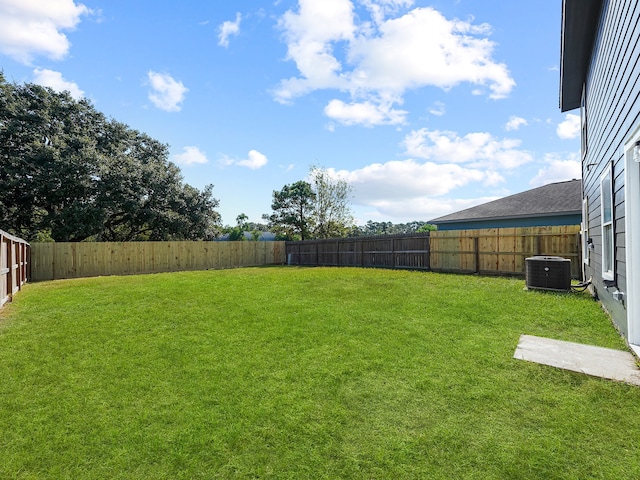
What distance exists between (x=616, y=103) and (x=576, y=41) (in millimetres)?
3423

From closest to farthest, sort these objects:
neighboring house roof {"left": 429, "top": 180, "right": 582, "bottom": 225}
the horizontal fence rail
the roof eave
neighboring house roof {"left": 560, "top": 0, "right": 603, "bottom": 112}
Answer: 1. neighboring house roof {"left": 560, "top": 0, "right": 603, "bottom": 112}
2. the horizontal fence rail
3. the roof eave
4. neighboring house roof {"left": 429, "top": 180, "right": 582, "bottom": 225}

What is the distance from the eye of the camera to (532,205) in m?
14.5

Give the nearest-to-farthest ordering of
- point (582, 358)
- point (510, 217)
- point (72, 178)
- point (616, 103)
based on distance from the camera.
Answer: point (582, 358), point (616, 103), point (510, 217), point (72, 178)

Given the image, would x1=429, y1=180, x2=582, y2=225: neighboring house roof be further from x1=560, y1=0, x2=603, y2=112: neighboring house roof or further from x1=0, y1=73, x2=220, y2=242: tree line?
x1=0, y1=73, x2=220, y2=242: tree line

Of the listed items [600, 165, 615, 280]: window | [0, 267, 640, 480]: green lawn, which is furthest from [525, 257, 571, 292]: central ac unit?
[600, 165, 615, 280]: window

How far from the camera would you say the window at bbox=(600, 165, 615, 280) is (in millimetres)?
4395

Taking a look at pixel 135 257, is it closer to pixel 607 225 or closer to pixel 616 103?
pixel 607 225

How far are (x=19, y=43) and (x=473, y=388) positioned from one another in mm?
13038

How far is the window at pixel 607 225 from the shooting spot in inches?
173

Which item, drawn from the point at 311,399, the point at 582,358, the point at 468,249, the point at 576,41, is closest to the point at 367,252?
the point at 468,249

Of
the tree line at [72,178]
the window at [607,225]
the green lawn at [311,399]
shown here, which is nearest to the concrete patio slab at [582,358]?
the green lawn at [311,399]

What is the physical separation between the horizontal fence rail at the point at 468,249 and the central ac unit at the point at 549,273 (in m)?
2.51

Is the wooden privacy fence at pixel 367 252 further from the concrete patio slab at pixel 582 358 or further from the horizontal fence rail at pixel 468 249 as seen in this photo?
the concrete patio slab at pixel 582 358

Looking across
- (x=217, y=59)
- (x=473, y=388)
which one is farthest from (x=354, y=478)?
(x=217, y=59)
